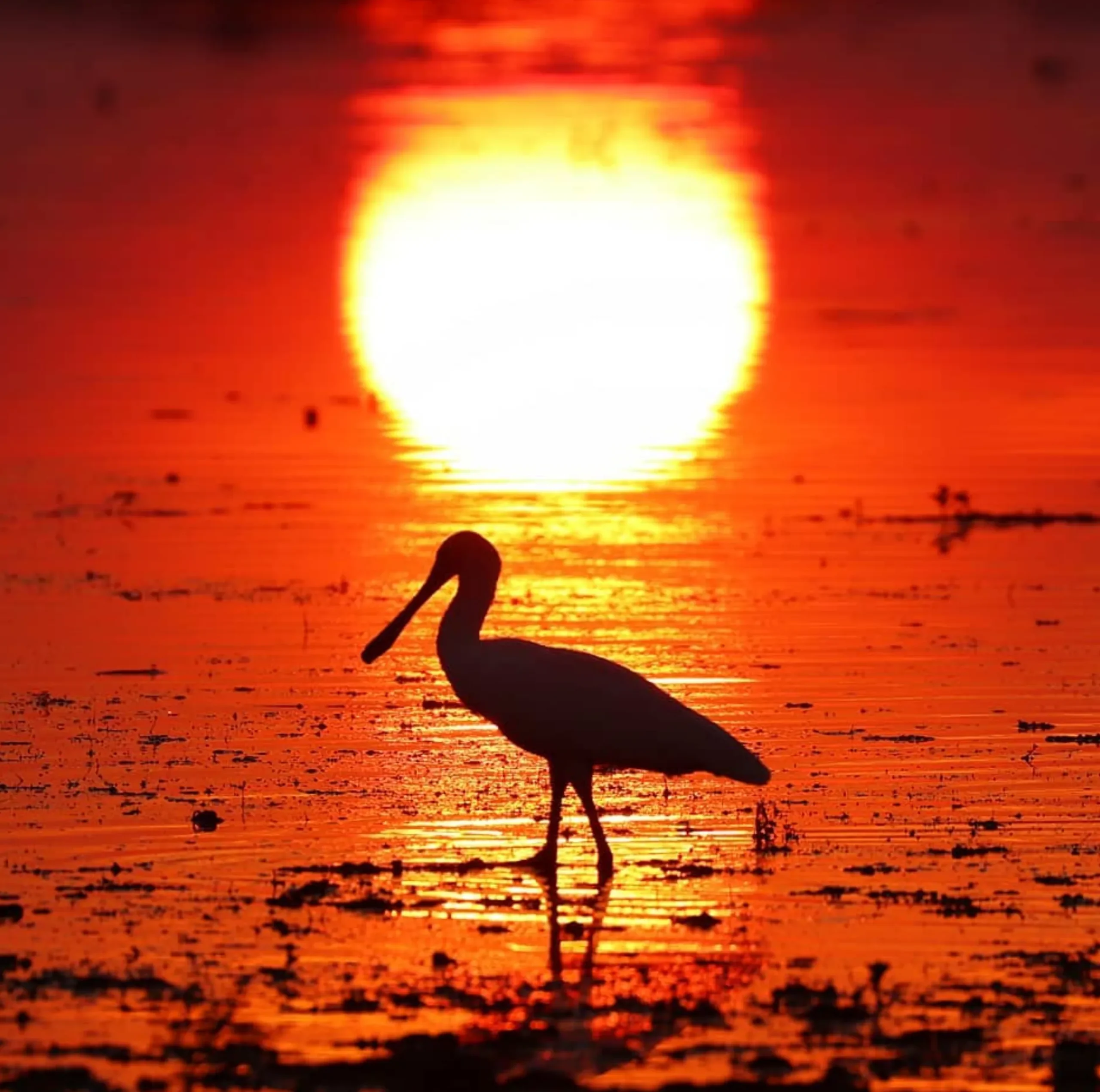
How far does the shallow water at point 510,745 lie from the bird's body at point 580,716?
28cm

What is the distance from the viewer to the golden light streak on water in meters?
24.9

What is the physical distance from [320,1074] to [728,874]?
127 inches

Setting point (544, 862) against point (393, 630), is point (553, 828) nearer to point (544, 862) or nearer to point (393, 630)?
point (544, 862)

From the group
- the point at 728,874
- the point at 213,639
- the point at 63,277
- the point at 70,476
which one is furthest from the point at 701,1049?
the point at 63,277

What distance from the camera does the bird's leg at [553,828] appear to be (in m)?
12.2

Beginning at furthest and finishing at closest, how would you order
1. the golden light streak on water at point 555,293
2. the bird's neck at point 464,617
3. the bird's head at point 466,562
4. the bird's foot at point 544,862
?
the golden light streak on water at point 555,293 → the bird's head at point 466,562 → the bird's neck at point 464,617 → the bird's foot at point 544,862

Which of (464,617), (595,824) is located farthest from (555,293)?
(595,824)

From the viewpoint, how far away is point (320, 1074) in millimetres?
8938

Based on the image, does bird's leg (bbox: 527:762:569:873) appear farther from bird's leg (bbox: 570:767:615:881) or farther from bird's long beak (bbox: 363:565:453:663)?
bird's long beak (bbox: 363:565:453:663)

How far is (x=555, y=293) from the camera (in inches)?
1310

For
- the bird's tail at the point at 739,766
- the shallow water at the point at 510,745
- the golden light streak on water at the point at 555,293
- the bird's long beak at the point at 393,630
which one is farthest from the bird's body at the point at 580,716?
the golden light streak on water at the point at 555,293

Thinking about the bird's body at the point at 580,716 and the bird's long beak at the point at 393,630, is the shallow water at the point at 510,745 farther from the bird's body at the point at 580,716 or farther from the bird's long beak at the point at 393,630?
the bird's long beak at the point at 393,630

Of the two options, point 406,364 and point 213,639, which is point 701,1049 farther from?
point 406,364

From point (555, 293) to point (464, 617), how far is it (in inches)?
792
